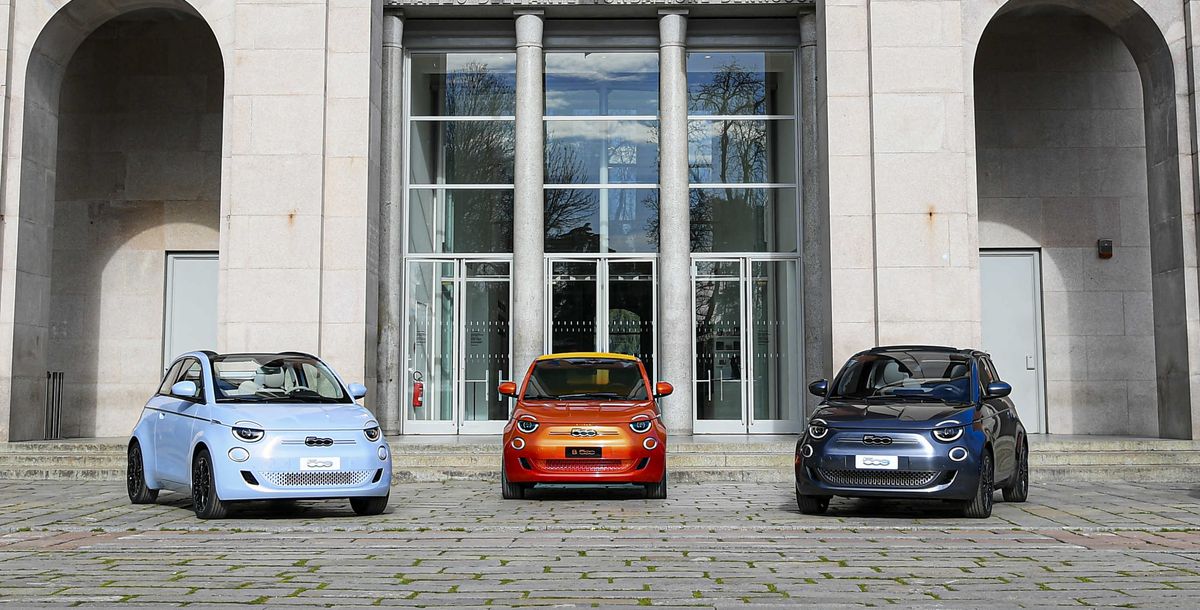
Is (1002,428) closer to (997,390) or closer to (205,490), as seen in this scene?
(997,390)

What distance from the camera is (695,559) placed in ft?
26.4

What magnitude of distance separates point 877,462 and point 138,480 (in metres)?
7.03

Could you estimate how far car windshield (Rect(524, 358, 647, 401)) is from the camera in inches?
535

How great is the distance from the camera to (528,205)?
20.1m

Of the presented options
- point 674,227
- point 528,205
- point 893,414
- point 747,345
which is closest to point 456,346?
point 528,205

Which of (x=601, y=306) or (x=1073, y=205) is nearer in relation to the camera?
(x=601, y=306)

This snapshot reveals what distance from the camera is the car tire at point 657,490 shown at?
12828 mm

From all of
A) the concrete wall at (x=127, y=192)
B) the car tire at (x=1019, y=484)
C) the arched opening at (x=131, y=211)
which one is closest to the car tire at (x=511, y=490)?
the car tire at (x=1019, y=484)

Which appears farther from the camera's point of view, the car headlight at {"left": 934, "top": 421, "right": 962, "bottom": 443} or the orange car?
the orange car

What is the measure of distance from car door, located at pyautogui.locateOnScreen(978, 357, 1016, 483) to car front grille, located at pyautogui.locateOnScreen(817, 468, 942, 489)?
1019 millimetres

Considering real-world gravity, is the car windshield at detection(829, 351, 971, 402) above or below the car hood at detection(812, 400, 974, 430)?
above

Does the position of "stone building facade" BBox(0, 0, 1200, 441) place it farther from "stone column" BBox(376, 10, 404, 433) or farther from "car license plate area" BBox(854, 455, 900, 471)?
"car license plate area" BBox(854, 455, 900, 471)

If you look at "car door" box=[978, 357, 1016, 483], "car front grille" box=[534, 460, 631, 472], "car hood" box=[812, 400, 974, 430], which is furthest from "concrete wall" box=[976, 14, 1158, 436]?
"car front grille" box=[534, 460, 631, 472]

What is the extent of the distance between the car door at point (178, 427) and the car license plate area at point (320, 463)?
1.24 metres
